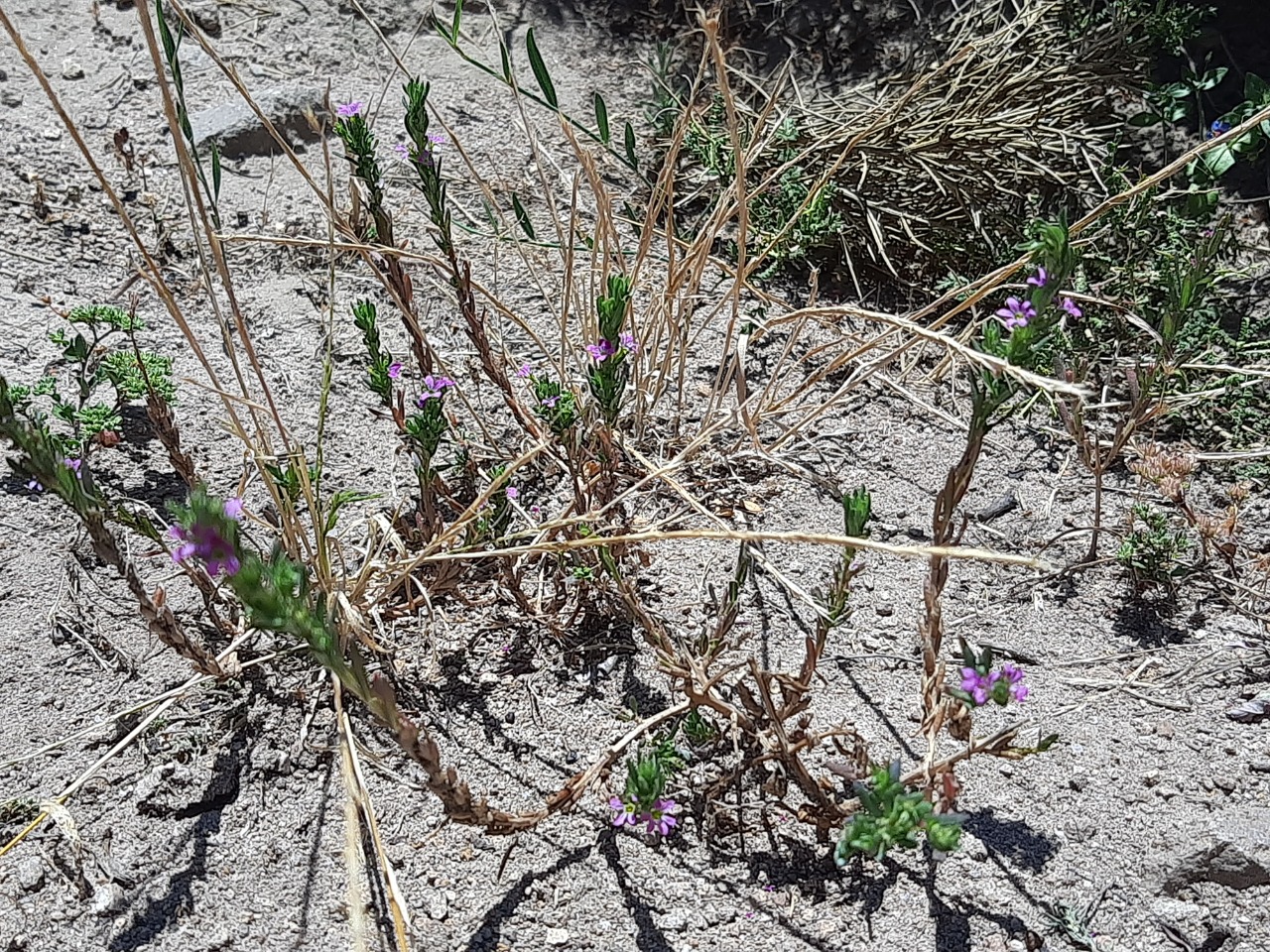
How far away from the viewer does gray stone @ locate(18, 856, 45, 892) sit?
1494 mm

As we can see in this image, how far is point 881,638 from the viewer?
188 centimetres

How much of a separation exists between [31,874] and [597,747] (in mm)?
823

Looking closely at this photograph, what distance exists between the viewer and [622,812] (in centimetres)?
155

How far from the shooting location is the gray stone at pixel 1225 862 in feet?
4.90

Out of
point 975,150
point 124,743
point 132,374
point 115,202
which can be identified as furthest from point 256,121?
point 124,743

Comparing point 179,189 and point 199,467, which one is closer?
point 199,467

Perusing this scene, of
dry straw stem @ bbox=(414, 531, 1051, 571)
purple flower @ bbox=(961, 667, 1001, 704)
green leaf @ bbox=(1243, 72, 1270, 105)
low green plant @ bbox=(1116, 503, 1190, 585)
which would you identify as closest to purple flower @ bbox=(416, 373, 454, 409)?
dry straw stem @ bbox=(414, 531, 1051, 571)

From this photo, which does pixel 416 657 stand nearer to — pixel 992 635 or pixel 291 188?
pixel 992 635

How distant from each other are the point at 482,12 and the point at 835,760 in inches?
115

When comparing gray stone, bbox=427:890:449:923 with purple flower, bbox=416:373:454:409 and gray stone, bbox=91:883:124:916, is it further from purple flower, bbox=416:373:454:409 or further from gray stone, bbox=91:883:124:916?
purple flower, bbox=416:373:454:409

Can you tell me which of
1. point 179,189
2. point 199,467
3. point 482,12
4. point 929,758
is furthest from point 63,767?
point 482,12

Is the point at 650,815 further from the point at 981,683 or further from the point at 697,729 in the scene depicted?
the point at 981,683

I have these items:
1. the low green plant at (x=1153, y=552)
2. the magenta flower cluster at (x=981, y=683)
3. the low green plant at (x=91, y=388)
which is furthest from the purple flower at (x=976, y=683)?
the low green plant at (x=91, y=388)

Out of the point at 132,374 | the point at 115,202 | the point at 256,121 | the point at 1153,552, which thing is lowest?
the point at 1153,552
